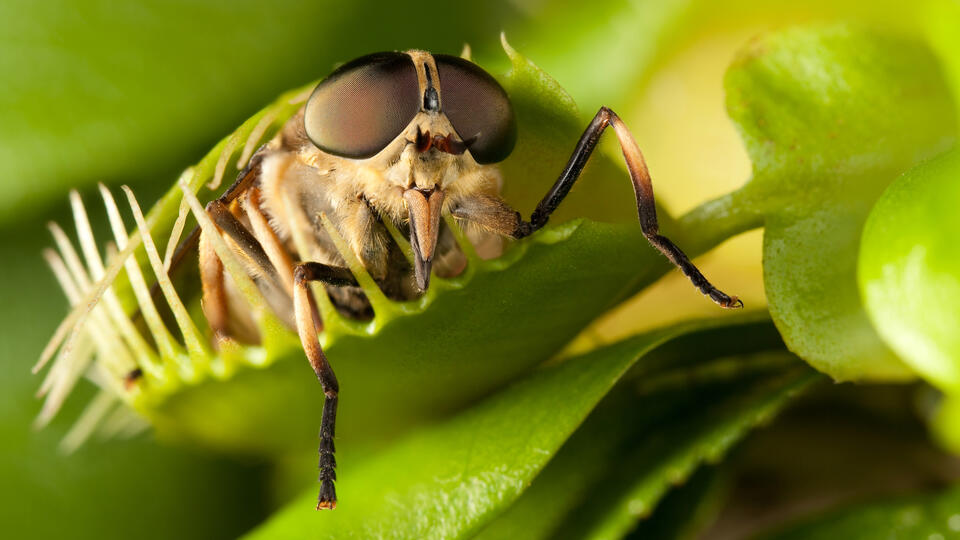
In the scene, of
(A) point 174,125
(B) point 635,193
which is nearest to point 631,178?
(B) point 635,193

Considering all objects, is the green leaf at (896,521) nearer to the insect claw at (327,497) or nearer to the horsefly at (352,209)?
the horsefly at (352,209)

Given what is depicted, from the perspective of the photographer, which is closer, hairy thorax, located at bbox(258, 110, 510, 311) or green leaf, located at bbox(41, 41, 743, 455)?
green leaf, located at bbox(41, 41, 743, 455)

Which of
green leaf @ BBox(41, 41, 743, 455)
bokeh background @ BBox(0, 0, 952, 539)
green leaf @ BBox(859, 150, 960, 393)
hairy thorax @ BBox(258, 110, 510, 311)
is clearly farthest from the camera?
bokeh background @ BBox(0, 0, 952, 539)

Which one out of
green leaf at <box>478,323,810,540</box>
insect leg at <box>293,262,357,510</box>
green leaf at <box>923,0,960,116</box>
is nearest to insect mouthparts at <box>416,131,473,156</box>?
insect leg at <box>293,262,357,510</box>

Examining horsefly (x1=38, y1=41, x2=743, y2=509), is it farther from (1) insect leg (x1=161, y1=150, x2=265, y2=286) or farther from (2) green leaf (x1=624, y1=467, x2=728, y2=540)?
(2) green leaf (x1=624, y1=467, x2=728, y2=540)

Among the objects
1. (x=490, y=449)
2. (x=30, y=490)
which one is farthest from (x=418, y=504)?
(x=30, y=490)

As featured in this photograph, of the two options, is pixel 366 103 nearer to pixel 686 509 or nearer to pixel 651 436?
pixel 651 436

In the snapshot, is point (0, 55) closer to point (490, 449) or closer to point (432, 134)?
point (432, 134)
